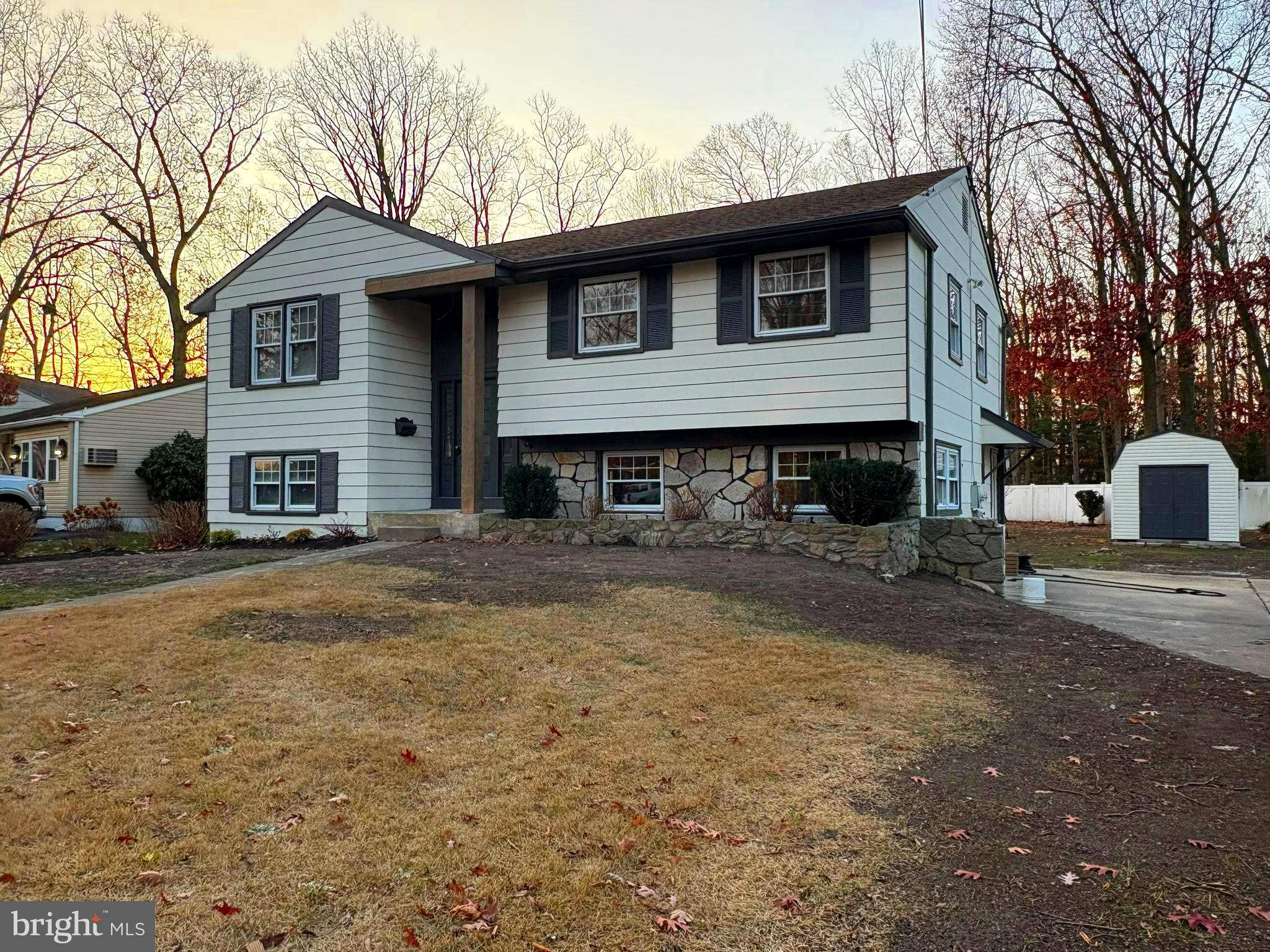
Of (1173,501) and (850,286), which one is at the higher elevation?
(850,286)

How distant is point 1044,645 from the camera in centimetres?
705

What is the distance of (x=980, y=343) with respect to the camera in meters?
16.2

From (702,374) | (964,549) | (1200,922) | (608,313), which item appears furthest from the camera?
(608,313)

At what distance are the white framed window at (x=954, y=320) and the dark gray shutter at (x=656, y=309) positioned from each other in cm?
455

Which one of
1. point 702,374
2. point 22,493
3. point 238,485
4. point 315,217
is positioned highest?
point 315,217

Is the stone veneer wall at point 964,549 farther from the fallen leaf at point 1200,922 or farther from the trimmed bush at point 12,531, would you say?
the trimmed bush at point 12,531

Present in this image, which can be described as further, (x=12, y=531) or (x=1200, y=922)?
(x=12, y=531)

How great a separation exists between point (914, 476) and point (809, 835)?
8545 mm

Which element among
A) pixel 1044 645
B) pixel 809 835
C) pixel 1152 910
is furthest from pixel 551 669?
pixel 1044 645

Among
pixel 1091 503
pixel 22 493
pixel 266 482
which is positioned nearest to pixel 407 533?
pixel 266 482

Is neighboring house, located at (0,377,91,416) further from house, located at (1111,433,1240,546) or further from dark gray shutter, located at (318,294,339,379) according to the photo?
house, located at (1111,433,1240,546)

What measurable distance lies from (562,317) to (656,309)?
5.08ft

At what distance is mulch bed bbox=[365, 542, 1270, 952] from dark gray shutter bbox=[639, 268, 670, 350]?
17.3 feet

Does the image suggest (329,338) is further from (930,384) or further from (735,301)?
(930,384)
